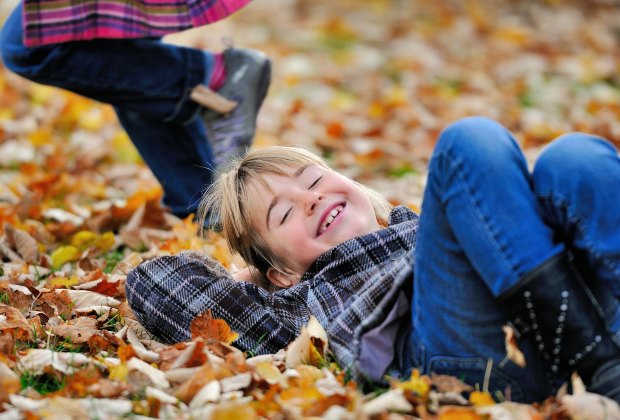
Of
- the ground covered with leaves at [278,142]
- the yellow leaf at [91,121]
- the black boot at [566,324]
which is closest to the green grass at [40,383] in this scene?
the ground covered with leaves at [278,142]

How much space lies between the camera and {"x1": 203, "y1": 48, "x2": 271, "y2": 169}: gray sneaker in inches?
141

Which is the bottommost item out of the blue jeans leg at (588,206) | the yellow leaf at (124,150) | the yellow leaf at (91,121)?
the yellow leaf at (124,150)

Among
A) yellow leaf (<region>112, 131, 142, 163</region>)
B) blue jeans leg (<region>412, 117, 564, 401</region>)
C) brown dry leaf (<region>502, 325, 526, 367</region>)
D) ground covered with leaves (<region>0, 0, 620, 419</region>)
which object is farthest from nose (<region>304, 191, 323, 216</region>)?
yellow leaf (<region>112, 131, 142, 163</region>)

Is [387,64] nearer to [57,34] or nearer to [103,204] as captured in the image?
[103,204]

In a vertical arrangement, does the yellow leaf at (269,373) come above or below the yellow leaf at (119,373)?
above

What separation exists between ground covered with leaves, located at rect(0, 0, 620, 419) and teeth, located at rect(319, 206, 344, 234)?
1.15 ft

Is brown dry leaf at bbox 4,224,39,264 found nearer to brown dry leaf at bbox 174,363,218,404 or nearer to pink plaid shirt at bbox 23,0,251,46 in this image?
pink plaid shirt at bbox 23,0,251,46

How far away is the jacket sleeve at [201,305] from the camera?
7.66 ft

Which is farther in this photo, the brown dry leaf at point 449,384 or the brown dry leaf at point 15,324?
the brown dry leaf at point 15,324

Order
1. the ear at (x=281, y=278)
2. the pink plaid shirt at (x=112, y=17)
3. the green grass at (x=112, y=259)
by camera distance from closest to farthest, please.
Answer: the ear at (x=281, y=278) < the green grass at (x=112, y=259) < the pink plaid shirt at (x=112, y=17)

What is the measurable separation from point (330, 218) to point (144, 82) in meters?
1.29

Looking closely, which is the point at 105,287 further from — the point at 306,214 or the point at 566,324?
the point at 566,324

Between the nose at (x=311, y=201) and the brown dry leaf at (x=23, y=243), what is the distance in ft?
4.08

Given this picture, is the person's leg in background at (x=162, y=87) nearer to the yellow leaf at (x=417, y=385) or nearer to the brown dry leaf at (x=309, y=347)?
the brown dry leaf at (x=309, y=347)
